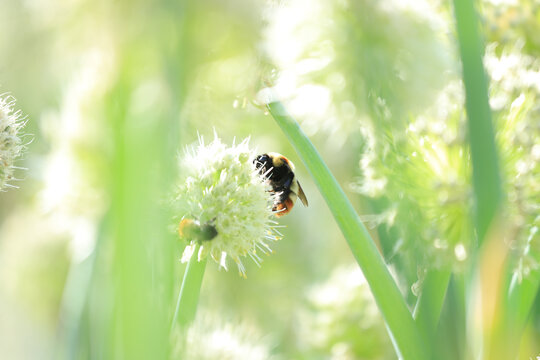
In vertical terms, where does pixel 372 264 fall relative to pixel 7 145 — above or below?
below

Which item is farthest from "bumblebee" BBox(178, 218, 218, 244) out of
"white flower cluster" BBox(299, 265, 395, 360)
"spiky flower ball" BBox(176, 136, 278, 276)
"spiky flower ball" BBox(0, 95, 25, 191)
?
"white flower cluster" BBox(299, 265, 395, 360)

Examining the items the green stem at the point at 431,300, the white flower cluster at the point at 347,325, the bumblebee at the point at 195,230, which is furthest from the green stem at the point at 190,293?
the white flower cluster at the point at 347,325

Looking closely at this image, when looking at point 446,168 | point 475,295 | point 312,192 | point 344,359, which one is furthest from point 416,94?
point 312,192

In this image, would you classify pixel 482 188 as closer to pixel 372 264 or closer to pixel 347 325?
pixel 372 264

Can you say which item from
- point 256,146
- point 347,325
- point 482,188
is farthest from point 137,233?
point 347,325

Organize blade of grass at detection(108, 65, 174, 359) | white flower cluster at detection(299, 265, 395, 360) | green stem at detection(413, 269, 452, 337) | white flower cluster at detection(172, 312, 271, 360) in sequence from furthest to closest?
1. white flower cluster at detection(299, 265, 395, 360)
2. white flower cluster at detection(172, 312, 271, 360)
3. green stem at detection(413, 269, 452, 337)
4. blade of grass at detection(108, 65, 174, 359)

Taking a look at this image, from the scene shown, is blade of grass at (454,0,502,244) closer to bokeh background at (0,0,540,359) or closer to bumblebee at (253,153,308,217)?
bokeh background at (0,0,540,359)

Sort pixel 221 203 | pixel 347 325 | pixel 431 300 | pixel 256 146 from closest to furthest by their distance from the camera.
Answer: pixel 431 300 → pixel 221 203 → pixel 256 146 → pixel 347 325
